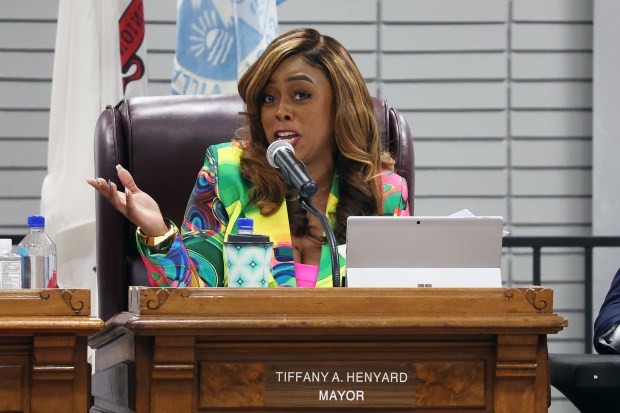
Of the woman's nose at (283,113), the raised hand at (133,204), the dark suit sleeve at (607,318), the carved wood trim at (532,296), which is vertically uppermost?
the woman's nose at (283,113)

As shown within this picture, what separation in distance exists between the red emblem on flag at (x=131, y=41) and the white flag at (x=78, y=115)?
2 cm

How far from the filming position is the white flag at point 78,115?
150 inches

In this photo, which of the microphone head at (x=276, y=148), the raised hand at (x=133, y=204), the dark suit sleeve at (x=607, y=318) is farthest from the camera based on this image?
the dark suit sleeve at (x=607, y=318)

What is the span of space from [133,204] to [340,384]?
0.58 m

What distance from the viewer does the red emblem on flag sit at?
3.97m

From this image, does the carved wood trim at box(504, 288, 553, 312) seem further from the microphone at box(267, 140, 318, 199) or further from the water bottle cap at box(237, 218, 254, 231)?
the water bottle cap at box(237, 218, 254, 231)

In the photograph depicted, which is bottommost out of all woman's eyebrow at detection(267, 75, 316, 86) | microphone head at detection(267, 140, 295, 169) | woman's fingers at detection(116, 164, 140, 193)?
woman's fingers at detection(116, 164, 140, 193)

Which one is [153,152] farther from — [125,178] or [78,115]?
[78,115]

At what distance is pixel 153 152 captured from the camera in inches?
118

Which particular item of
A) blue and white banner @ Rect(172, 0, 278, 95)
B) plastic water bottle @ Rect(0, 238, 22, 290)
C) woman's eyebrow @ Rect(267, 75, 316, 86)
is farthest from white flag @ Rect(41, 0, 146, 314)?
plastic water bottle @ Rect(0, 238, 22, 290)

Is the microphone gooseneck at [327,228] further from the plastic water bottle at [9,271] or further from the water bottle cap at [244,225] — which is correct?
the plastic water bottle at [9,271]

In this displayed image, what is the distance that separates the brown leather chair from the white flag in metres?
0.79

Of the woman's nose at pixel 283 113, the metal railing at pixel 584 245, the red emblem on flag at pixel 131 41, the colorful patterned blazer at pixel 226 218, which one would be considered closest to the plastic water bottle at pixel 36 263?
the colorful patterned blazer at pixel 226 218

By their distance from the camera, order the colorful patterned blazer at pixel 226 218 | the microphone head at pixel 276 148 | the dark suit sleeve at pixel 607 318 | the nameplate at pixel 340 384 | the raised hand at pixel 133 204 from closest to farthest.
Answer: the nameplate at pixel 340 384 < the raised hand at pixel 133 204 < the microphone head at pixel 276 148 < the dark suit sleeve at pixel 607 318 < the colorful patterned blazer at pixel 226 218
